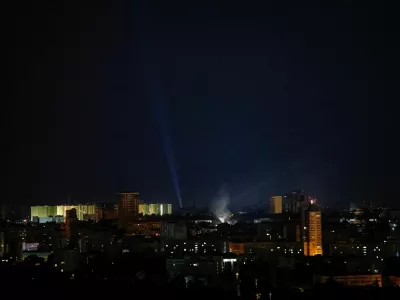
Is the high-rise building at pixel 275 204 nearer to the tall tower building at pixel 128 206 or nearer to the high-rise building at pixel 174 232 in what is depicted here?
the tall tower building at pixel 128 206

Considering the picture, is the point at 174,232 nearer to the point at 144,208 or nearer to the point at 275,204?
the point at 275,204

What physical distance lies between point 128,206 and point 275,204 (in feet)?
16.7

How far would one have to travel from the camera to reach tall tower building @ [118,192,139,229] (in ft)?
92.4

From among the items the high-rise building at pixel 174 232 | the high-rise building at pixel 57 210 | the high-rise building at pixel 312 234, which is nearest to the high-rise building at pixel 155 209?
the high-rise building at pixel 57 210

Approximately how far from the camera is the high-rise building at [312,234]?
712 inches

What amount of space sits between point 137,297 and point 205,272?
2.31 meters

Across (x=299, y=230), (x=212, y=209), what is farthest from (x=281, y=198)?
(x=299, y=230)

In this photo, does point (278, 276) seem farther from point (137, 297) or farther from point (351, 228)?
point (351, 228)

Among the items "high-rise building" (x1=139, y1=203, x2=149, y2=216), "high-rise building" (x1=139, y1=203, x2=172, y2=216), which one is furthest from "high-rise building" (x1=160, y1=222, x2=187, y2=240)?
"high-rise building" (x1=139, y1=203, x2=172, y2=216)

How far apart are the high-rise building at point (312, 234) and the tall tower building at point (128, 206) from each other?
9.65 metres

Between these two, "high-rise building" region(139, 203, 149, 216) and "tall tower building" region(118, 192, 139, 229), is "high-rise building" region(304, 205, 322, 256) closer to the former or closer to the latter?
"tall tower building" region(118, 192, 139, 229)

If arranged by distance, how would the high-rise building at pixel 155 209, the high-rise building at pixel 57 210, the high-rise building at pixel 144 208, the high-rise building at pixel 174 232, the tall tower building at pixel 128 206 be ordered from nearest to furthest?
1. the high-rise building at pixel 174 232
2. the tall tower building at pixel 128 206
3. the high-rise building at pixel 57 210
4. the high-rise building at pixel 144 208
5. the high-rise building at pixel 155 209

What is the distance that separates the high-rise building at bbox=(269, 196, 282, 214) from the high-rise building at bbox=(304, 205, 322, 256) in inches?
463

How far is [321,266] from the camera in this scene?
1534cm
